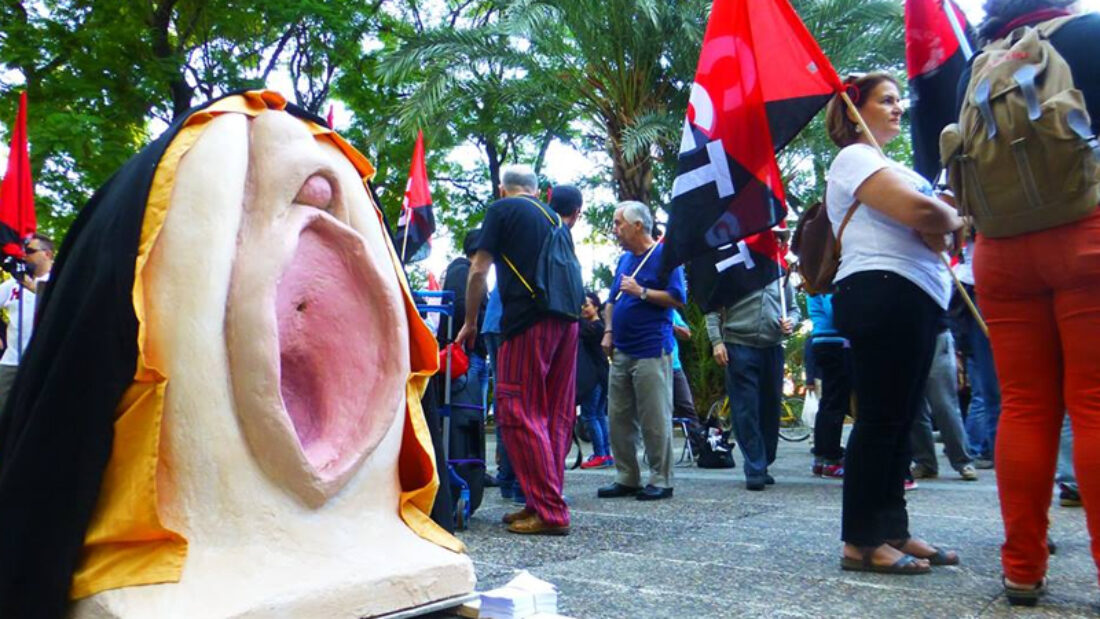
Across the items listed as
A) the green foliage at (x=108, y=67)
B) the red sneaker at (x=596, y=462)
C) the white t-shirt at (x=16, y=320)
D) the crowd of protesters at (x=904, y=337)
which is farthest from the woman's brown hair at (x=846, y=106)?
the green foliage at (x=108, y=67)

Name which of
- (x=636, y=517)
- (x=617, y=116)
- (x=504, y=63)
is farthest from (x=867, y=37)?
(x=636, y=517)

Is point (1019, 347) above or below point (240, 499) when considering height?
above

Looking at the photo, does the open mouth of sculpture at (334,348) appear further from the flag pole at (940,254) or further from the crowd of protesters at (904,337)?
the flag pole at (940,254)

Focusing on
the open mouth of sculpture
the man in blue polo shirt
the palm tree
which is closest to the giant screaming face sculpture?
the open mouth of sculpture

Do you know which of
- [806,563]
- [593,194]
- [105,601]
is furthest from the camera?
[593,194]

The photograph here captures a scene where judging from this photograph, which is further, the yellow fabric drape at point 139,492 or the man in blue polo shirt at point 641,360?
the man in blue polo shirt at point 641,360

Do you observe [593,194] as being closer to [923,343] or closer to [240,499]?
[923,343]

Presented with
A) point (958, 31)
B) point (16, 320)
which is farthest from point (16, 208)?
point (958, 31)

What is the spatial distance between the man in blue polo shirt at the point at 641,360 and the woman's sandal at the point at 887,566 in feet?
7.30

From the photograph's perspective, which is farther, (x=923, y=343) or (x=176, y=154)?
(x=923, y=343)

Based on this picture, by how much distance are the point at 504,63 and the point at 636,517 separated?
10.7 m

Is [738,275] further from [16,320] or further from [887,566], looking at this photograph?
[16,320]

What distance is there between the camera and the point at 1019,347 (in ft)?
9.48

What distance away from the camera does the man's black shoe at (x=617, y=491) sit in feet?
18.8
